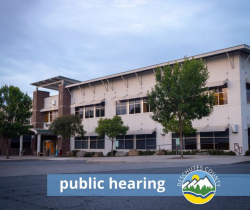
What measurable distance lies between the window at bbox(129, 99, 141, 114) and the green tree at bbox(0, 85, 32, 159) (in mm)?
12849

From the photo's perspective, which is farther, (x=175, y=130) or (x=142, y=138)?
(x=142, y=138)

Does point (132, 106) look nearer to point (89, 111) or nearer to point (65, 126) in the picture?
point (89, 111)

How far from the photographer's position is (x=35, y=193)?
782 centimetres

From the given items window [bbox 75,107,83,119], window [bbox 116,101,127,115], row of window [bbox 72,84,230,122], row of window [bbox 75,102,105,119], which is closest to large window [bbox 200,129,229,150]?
row of window [bbox 72,84,230,122]

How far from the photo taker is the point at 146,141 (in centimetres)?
3844

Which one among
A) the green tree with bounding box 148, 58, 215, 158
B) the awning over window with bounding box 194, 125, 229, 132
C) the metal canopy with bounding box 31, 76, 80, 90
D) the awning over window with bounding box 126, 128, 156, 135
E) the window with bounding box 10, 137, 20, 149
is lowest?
the window with bounding box 10, 137, 20, 149

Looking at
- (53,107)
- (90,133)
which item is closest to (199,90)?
(90,133)

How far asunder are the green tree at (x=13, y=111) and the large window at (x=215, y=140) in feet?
62.2

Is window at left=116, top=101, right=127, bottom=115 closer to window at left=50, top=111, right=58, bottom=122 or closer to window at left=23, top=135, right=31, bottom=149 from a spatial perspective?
window at left=50, top=111, right=58, bottom=122

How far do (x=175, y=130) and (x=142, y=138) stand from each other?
30.6 ft

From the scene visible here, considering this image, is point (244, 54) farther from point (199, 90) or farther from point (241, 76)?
point (199, 90)

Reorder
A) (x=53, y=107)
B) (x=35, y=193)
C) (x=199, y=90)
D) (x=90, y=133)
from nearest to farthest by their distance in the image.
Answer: (x=35, y=193), (x=199, y=90), (x=90, y=133), (x=53, y=107)

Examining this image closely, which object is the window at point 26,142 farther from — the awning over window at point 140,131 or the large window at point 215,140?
the large window at point 215,140

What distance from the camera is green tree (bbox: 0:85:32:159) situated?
33406 millimetres
